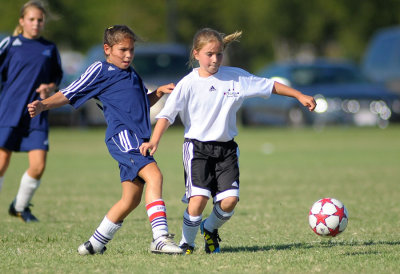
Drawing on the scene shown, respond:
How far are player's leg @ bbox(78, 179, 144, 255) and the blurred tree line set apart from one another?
29709mm

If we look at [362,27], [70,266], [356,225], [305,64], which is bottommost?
[70,266]

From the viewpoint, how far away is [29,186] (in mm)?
8609

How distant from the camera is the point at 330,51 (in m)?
72.8

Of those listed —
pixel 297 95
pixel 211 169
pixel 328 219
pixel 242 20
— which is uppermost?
pixel 242 20

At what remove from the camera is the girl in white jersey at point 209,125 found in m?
6.41

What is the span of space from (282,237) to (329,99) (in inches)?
654

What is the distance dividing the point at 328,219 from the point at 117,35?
212 centimetres

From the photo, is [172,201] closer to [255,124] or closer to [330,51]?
[255,124]

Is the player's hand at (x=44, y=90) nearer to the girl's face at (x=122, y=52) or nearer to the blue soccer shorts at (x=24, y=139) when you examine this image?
the blue soccer shorts at (x=24, y=139)

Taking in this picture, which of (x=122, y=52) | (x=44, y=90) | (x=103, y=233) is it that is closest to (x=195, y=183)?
(x=103, y=233)

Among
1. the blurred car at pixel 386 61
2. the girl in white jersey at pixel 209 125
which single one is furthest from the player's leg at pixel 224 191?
the blurred car at pixel 386 61

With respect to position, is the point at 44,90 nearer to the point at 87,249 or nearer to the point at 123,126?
the point at 123,126

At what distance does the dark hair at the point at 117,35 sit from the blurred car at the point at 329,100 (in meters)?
17.2

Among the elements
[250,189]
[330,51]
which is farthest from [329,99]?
[330,51]
